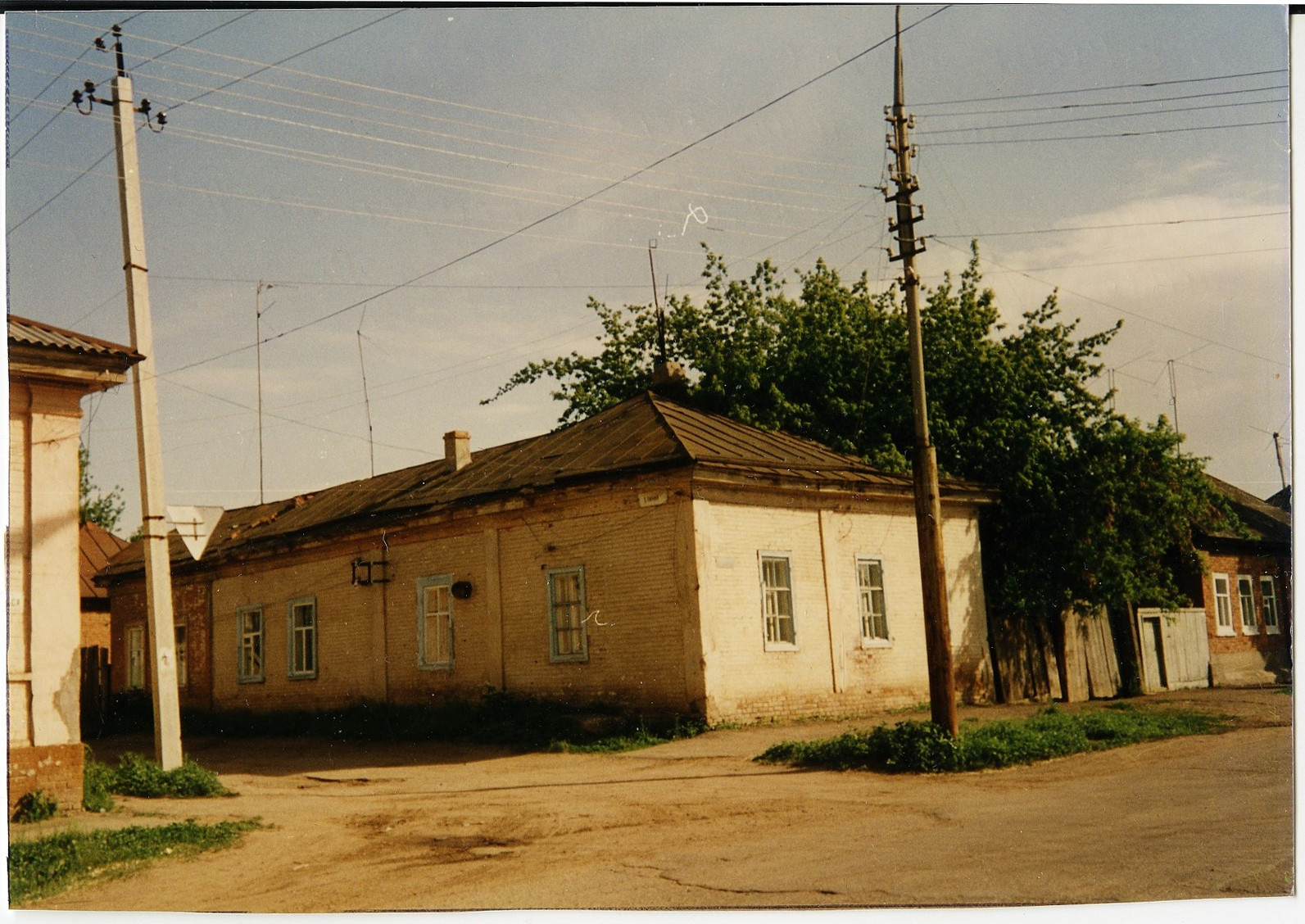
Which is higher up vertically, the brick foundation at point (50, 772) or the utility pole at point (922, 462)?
the utility pole at point (922, 462)

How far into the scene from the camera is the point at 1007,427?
20.0 m

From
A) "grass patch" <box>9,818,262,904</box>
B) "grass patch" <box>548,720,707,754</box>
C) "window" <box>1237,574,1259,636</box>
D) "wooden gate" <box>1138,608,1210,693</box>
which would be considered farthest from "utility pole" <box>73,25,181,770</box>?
"window" <box>1237,574,1259,636</box>

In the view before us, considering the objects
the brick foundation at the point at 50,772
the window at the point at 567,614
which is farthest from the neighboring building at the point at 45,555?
the window at the point at 567,614

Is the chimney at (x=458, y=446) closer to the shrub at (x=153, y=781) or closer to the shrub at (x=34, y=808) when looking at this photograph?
the shrub at (x=153, y=781)

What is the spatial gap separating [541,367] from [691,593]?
13.7 meters

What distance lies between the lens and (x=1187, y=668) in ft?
71.3

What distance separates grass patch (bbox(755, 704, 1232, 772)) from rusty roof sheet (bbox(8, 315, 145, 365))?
7.74 m

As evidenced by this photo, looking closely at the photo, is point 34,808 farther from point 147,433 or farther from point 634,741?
point 634,741

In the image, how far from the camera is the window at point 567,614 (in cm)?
1612

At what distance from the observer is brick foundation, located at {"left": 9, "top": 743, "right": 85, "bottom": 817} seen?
9.44 m

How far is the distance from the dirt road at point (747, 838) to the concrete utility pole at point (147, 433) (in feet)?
3.31

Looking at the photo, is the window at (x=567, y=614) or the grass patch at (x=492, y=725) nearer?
the grass patch at (x=492, y=725)

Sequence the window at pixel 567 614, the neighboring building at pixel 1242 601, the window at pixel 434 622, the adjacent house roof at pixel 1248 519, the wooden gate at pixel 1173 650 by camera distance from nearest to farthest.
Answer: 1. the window at pixel 567 614
2. the window at pixel 434 622
3. the wooden gate at pixel 1173 650
4. the adjacent house roof at pixel 1248 519
5. the neighboring building at pixel 1242 601

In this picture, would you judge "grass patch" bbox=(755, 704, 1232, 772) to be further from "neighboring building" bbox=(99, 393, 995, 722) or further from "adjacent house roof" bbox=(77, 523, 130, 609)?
"adjacent house roof" bbox=(77, 523, 130, 609)
